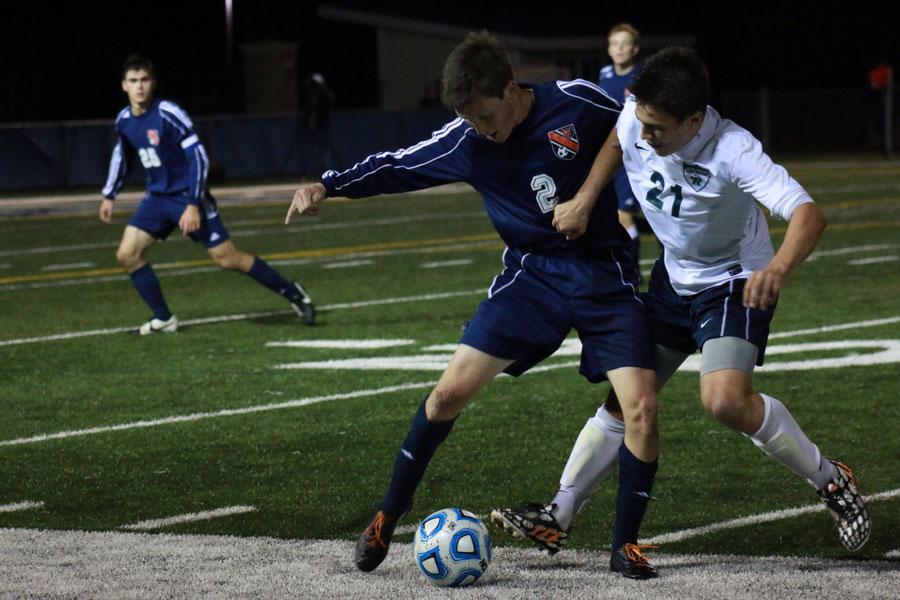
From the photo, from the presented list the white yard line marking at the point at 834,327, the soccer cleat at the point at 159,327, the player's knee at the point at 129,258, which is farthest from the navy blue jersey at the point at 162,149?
the white yard line marking at the point at 834,327

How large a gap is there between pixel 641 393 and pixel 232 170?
88.0 ft

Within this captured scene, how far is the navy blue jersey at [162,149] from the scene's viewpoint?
12281mm

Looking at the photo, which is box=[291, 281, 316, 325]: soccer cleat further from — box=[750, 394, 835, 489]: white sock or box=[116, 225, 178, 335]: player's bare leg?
box=[750, 394, 835, 489]: white sock

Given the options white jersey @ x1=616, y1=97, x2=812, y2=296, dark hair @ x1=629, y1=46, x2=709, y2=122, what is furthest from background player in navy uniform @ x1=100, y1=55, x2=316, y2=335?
dark hair @ x1=629, y1=46, x2=709, y2=122

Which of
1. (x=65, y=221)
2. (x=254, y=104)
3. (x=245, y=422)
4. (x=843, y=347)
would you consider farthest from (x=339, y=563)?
(x=254, y=104)

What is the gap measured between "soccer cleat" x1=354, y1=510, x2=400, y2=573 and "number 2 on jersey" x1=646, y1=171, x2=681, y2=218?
1380 millimetres

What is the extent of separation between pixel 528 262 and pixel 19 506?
2369mm

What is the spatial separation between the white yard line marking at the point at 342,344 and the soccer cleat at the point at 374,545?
545 centimetres

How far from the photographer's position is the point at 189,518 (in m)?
6.60

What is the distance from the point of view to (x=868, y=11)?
47844mm

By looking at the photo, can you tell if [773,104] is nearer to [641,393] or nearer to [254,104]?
[254,104]

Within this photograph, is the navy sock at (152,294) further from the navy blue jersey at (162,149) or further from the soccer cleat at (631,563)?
the soccer cleat at (631,563)

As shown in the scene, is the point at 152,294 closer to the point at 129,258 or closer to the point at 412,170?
the point at 129,258

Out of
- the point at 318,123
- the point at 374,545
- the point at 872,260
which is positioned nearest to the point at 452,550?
the point at 374,545
